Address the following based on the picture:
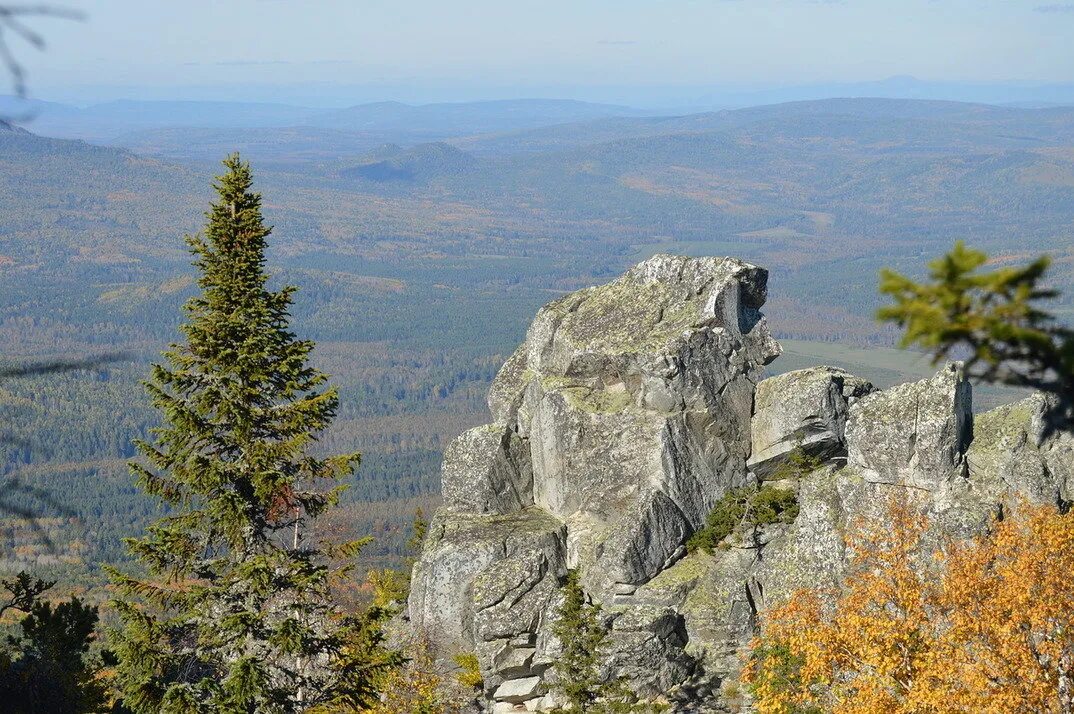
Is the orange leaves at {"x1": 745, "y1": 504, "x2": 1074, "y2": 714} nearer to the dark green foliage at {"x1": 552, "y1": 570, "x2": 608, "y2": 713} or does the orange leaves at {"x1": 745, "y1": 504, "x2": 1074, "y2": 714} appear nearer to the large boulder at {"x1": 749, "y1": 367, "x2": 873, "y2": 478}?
the dark green foliage at {"x1": 552, "y1": 570, "x2": 608, "y2": 713}

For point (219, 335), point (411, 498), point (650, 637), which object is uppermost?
point (219, 335)

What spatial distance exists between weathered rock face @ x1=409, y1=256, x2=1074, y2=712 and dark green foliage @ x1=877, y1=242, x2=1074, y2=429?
978 inches

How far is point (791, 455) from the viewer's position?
Answer: 37.1 m

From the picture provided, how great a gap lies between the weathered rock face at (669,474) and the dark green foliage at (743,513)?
0.37m

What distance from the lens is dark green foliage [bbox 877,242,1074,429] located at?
8.09m

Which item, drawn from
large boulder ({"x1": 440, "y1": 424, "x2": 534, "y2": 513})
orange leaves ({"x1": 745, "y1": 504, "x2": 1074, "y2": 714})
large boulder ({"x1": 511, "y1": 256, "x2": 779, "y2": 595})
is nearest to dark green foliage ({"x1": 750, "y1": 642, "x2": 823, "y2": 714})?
orange leaves ({"x1": 745, "y1": 504, "x2": 1074, "y2": 714})

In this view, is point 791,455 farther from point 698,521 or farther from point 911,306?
point 911,306

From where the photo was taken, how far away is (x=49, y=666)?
30.0 metres

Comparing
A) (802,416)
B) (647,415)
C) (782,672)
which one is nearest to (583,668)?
(782,672)

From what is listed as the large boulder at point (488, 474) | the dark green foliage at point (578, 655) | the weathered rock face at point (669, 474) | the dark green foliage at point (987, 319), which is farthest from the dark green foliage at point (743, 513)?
the dark green foliage at point (987, 319)

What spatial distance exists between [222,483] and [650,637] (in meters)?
15.9

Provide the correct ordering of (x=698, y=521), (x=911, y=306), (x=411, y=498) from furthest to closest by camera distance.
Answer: (x=411, y=498)
(x=698, y=521)
(x=911, y=306)

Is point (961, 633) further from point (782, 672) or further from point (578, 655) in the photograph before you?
point (578, 655)

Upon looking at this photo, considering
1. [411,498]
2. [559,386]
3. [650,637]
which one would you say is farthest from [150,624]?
[411,498]
